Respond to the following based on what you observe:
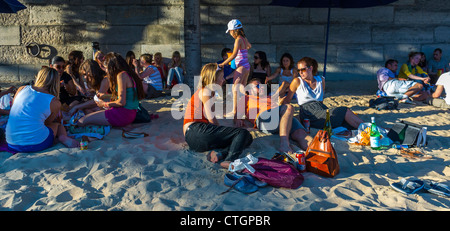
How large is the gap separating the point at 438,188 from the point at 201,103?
100 inches

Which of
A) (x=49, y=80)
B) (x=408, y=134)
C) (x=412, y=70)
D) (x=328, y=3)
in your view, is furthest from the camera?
(x=412, y=70)

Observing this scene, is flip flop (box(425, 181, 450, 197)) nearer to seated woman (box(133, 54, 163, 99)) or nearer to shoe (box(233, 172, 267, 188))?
shoe (box(233, 172, 267, 188))

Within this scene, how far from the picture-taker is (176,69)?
8.55 meters

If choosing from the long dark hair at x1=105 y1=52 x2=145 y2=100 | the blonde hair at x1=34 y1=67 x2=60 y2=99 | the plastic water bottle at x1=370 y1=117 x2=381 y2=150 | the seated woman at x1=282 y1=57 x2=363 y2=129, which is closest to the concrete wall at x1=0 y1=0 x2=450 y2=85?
the seated woman at x1=282 y1=57 x2=363 y2=129

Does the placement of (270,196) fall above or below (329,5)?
below

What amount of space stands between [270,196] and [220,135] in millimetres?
1156

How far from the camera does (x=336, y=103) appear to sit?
294 inches

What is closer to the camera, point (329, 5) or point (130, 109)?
point (130, 109)

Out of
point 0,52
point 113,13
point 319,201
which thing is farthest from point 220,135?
point 0,52

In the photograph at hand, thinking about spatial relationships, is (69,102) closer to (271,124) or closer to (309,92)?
(271,124)

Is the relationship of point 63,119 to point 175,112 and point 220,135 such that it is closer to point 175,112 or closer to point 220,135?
point 175,112

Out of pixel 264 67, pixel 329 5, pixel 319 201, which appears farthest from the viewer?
pixel 264 67

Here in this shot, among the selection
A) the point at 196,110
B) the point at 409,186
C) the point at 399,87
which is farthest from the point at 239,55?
the point at 409,186

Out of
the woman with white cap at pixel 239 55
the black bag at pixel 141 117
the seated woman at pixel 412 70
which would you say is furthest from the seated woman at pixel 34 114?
the seated woman at pixel 412 70
